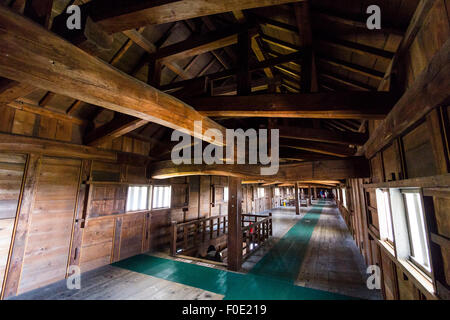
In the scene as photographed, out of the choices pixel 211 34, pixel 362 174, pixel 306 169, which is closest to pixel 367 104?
pixel 362 174

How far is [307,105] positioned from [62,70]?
2.29 m

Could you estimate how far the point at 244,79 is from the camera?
8.82 feet

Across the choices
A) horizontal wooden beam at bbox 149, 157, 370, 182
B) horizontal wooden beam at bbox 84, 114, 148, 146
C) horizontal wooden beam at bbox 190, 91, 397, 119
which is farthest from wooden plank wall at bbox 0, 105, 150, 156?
horizontal wooden beam at bbox 190, 91, 397, 119

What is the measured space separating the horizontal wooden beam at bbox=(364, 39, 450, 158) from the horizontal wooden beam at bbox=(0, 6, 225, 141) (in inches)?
85.9

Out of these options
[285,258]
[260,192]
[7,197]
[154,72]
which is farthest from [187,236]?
[260,192]

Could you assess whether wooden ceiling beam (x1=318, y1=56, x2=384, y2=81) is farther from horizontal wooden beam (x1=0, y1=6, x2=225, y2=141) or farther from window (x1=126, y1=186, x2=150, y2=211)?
window (x1=126, y1=186, x2=150, y2=211)

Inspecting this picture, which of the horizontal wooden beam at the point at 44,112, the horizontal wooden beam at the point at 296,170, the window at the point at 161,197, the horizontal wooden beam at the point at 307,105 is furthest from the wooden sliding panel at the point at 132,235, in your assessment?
the horizontal wooden beam at the point at 307,105

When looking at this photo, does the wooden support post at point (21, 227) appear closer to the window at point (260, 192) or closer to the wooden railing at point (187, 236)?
the wooden railing at point (187, 236)

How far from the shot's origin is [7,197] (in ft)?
11.4

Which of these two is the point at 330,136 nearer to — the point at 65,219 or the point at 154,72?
the point at 154,72

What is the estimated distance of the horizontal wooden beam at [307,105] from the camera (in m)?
1.86

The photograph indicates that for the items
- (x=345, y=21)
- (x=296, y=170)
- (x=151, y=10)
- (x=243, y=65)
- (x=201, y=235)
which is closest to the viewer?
(x=151, y=10)

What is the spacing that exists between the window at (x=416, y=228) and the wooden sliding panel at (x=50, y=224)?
20.0 feet

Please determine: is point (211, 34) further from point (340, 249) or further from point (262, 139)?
point (340, 249)
